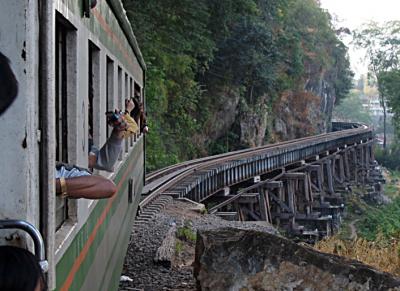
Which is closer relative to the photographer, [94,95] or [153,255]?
[94,95]

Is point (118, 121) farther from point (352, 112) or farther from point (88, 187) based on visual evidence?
point (352, 112)

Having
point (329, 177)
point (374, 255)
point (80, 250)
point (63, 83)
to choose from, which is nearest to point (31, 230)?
point (63, 83)

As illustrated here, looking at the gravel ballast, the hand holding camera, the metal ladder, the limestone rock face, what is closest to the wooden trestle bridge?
the gravel ballast

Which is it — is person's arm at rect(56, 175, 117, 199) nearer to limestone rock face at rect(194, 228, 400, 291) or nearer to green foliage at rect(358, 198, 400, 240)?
limestone rock face at rect(194, 228, 400, 291)

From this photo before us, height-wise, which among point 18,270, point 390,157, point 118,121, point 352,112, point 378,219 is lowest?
point 390,157

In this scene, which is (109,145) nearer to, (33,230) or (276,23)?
(33,230)

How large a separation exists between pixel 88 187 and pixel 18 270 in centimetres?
71

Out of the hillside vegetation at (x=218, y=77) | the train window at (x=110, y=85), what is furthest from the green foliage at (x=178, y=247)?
the hillside vegetation at (x=218, y=77)

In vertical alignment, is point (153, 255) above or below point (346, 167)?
above

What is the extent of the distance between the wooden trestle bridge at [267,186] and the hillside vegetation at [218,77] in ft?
9.94

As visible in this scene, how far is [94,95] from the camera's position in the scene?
12.4 feet

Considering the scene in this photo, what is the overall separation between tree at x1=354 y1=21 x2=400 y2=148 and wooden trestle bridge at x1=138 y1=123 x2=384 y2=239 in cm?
3234

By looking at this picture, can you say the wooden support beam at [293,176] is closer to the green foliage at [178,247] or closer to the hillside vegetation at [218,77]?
the hillside vegetation at [218,77]

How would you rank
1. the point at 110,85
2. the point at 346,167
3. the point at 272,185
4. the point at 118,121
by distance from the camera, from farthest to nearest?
the point at 346,167, the point at 272,185, the point at 110,85, the point at 118,121
